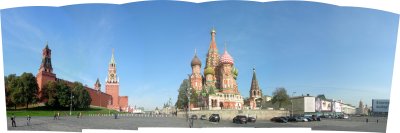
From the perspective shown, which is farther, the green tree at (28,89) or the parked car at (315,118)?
the parked car at (315,118)

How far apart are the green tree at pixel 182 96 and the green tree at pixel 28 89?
6523 mm

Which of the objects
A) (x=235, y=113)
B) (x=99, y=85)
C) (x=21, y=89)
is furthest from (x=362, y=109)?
(x=21, y=89)

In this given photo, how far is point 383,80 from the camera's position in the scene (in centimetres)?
1894

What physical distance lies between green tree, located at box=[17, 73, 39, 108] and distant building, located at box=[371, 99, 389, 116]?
14.7 meters

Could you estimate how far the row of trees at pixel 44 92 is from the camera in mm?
20797

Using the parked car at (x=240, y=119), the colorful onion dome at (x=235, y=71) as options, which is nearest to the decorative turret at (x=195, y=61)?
the colorful onion dome at (x=235, y=71)

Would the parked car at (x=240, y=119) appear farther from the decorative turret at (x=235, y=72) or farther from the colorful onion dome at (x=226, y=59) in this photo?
the colorful onion dome at (x=226, y=59)

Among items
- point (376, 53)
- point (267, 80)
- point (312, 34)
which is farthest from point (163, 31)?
point (376, 53)

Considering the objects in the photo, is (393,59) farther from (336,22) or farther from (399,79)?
(336,22)

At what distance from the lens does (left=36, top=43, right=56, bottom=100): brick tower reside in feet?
66.6

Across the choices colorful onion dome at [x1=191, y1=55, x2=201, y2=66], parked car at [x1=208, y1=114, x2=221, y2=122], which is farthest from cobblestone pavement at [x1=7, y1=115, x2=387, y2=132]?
colorful onion dome at [x1=191, y1=55, x2=201, y2=66]

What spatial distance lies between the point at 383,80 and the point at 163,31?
9135 millimetres

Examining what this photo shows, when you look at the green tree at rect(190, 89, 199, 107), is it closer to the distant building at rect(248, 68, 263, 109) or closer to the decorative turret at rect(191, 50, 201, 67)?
the decorative turret at rect(191, 50, 201, 67)

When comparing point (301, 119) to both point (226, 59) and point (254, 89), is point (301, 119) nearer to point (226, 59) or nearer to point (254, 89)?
point (254, 89)
